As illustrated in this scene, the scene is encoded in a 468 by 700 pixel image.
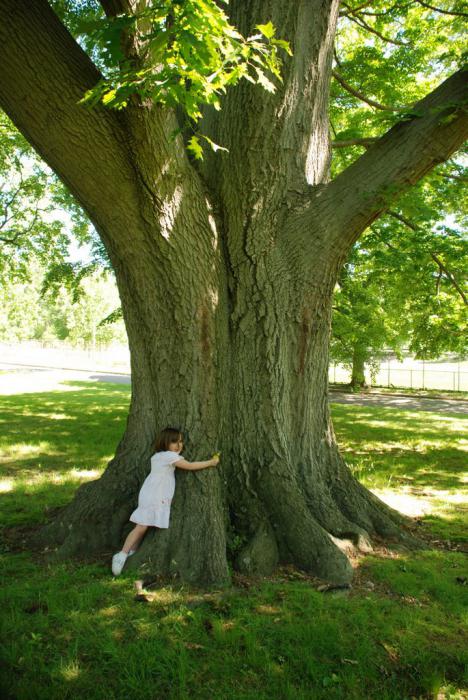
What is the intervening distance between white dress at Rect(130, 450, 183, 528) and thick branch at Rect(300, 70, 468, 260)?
8.30ft

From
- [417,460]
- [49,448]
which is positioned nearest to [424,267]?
[417,460]

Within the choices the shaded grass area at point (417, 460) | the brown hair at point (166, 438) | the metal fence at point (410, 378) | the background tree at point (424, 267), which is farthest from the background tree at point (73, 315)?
the brown hair at point (166, 438)

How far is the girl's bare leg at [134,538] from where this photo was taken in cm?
432

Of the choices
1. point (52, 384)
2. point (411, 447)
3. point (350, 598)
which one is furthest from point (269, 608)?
point (52, 384)

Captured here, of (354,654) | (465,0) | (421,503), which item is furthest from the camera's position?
(465,0)

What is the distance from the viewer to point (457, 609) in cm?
387

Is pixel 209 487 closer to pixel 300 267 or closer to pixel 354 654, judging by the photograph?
pixel 354 654

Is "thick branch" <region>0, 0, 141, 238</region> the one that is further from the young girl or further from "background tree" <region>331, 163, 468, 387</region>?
"background tree" <region>331, 163, 468, 387</region>

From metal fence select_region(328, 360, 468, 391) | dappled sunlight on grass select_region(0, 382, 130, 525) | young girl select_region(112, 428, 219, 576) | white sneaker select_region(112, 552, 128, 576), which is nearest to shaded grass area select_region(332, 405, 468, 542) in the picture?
young girl select_region(112, 428, 219, 576)

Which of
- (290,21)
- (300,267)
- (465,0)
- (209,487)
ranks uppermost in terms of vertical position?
(465,0)

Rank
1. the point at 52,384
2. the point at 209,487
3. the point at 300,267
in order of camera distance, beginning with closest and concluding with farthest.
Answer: the point at 209,487
the point at 300,267
the point at 52,384

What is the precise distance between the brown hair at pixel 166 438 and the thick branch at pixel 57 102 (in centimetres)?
207

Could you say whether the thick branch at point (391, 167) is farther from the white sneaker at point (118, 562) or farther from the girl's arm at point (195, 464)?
the white sneaker at point (118, 562)

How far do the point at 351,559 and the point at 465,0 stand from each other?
7816 mm
